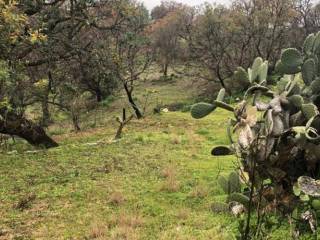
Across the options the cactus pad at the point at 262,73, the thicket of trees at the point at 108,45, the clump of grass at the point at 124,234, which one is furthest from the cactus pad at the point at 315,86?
the thicket of trees at the point at 108,45

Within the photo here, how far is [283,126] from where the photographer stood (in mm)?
7359

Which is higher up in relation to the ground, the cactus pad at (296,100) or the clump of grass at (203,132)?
the cactus pad at (296,100)

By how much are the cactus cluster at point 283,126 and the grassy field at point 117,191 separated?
87 cm

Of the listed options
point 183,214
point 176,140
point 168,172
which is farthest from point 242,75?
point 176,140

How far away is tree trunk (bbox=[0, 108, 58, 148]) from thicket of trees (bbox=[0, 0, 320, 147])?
3 centimetres

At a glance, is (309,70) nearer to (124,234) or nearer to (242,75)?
(242,75)

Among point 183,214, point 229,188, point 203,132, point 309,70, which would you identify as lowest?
point 203,132

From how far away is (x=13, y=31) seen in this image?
981cm

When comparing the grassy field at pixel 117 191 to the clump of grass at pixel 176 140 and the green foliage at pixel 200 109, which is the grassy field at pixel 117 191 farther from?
the green foliage at pixel 200 109

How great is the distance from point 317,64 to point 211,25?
25.2 meters

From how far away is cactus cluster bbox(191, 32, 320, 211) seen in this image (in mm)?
7016

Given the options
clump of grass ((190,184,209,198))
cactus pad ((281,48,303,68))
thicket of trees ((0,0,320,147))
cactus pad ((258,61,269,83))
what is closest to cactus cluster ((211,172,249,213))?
clump of grass ((190,184,209,198))

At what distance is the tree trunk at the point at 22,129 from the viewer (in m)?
14.0

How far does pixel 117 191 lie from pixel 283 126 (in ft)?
11.6
